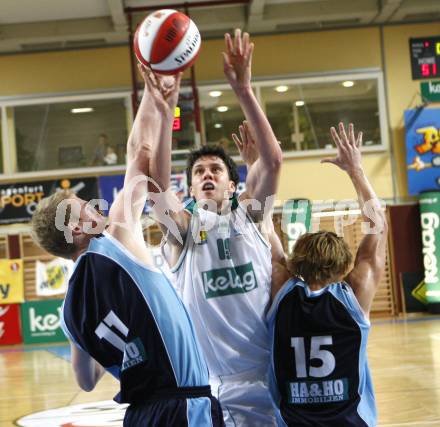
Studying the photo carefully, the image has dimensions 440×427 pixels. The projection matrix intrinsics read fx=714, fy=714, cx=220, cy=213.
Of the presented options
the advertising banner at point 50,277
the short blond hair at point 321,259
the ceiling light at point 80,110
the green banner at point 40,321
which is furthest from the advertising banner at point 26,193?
the short blond hair at point 321,259

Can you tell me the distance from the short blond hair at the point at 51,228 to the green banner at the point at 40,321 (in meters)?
12.8

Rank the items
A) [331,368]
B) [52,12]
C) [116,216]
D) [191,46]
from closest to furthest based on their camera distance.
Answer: [116,216]
[331,368]
[191,46]
[52,12]

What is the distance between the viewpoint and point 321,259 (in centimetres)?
325

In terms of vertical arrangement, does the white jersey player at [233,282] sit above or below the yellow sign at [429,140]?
below

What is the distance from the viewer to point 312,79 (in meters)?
15.1

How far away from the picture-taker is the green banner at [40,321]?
15.0 meters

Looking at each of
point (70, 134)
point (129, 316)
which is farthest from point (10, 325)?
point (129, 316)

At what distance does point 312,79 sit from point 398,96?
78.1 inches

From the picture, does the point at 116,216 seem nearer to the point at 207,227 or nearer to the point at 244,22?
the point at 207,227

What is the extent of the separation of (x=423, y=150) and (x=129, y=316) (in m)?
13.5

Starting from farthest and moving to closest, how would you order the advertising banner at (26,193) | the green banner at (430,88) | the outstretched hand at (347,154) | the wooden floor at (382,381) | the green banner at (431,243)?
1. the advertising banner at (26,193)
2. the green banner at (431,243)
3. the green banner at (430,88)
4. the wooden floor at (382,381)
5. the outstretched hand at (347,154)

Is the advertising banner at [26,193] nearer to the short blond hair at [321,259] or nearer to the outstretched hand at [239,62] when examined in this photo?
the short blond hair at [321,259]

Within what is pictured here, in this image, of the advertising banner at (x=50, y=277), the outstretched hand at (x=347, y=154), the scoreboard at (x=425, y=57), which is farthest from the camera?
the advertising banner at (x=50, y=277)

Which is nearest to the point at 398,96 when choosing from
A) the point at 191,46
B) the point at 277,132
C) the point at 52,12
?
the point at 277,132
